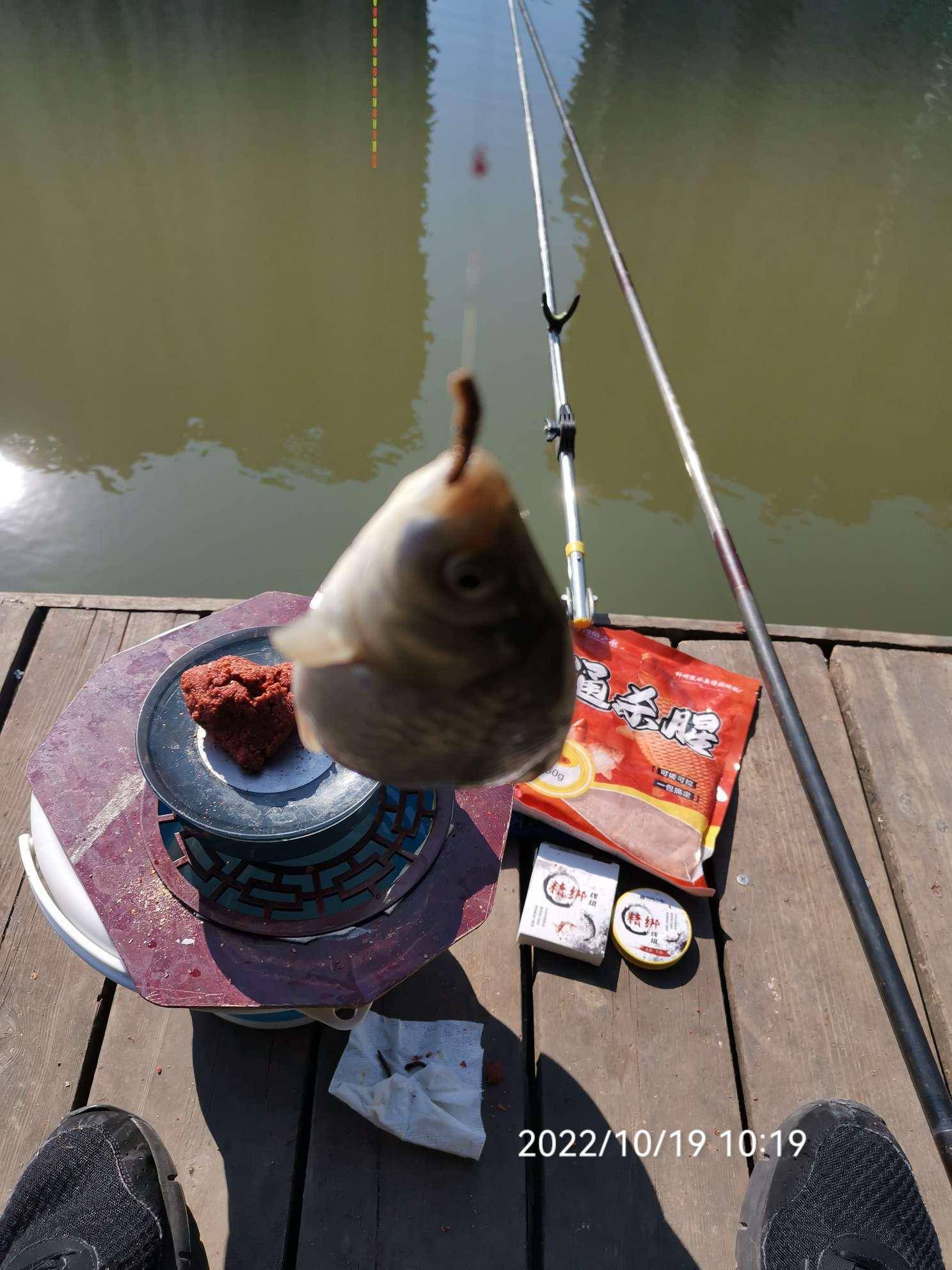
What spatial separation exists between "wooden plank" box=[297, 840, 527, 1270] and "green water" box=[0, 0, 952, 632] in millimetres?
2848

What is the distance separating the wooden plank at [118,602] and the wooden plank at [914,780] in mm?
2388

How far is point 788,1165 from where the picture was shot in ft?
6.39

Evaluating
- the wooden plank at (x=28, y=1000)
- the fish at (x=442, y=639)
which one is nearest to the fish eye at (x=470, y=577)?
the fish at (x=442, y=639)

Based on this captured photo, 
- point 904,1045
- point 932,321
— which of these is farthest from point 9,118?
point 904,1045

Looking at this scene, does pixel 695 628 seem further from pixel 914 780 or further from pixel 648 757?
pixel 914 780

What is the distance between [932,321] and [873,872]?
6.11 metres

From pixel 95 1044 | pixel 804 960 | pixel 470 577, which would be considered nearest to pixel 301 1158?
pixel 95 1044

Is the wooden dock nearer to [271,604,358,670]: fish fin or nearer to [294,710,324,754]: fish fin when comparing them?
[294,710,324,754]: fish fin

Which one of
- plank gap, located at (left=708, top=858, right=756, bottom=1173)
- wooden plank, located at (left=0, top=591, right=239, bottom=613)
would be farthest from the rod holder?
plank gap, located at (left=708, top=858, right=756, bottom=1173)

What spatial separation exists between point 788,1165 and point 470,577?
74.8 inches

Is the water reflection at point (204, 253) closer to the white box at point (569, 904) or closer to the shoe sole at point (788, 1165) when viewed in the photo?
the white box at point (569, 904)

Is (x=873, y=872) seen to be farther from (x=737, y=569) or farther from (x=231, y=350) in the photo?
(x=231, y=350)

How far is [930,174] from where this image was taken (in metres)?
9.38

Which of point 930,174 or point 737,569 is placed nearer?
point 737,569
